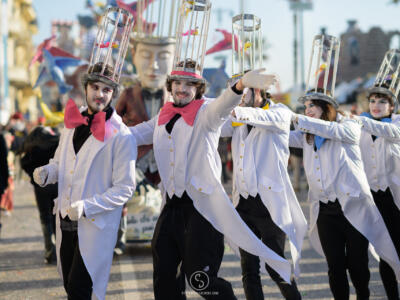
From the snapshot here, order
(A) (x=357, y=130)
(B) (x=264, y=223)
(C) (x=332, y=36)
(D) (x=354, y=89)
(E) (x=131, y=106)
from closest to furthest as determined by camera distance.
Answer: (B) (x=264, y=223) → (A) (x=357, y=130) → (C) (x=332, y=36) → (E) (x=131, y=106) → (D) (x=354, y=89)

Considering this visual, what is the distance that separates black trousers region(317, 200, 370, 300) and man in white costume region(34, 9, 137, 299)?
6.06ft

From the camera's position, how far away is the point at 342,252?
516cm

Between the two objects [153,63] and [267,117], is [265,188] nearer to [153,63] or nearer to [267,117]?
[267,117]

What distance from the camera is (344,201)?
5.16 m

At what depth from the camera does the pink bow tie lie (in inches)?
168

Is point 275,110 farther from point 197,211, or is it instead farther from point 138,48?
point 138,48

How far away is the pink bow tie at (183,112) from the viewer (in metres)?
4.26

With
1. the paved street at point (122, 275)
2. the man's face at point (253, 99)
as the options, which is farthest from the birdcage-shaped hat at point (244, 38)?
the paved street at point (122, 275)

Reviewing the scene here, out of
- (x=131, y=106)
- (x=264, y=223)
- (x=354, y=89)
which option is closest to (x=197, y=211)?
(x=264, y=223)

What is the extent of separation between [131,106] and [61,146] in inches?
128

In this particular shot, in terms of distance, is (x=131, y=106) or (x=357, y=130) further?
(x=131, y=106)

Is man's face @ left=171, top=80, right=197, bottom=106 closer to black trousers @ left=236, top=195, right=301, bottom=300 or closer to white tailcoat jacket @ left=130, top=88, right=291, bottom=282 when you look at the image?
white tailcoat jacket @ left=130, top=88, right=291, bottom=282

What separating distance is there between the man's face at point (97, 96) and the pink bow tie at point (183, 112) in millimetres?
398

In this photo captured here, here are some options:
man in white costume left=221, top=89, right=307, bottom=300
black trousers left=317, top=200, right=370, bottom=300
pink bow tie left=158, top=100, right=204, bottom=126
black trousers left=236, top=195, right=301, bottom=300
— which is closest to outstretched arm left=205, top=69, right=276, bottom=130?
pink bow tie left=158, top=100, right=204, bottom=126
